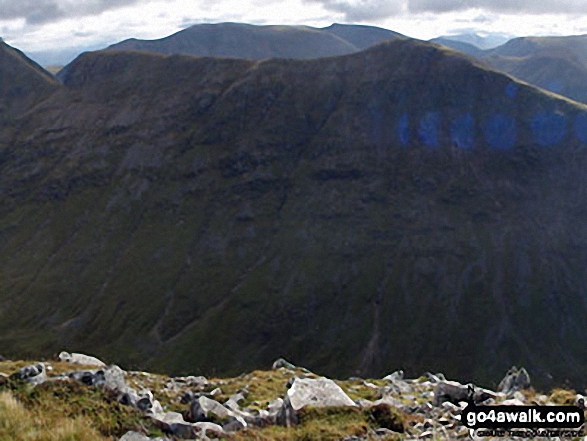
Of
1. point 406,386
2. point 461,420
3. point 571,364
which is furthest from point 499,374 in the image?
point 461,420

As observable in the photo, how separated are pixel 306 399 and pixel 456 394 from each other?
28.2 ft

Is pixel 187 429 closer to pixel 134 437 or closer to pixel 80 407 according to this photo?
pixel 134 437

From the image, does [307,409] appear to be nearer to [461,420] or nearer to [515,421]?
[461,420]

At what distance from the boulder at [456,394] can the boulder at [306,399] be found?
5.46 m

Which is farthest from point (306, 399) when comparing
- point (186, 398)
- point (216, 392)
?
point (216, 392)

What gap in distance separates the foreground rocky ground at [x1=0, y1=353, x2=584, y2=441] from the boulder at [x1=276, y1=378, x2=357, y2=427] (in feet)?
0.14

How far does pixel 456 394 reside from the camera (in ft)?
85.3

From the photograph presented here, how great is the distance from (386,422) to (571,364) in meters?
210

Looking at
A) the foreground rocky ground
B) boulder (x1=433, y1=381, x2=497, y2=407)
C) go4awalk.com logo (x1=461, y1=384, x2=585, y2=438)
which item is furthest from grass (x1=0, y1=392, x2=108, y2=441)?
boulder (x1=433, y1=381, x2=497, y2=407)

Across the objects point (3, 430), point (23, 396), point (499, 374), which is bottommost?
point (499, 374)

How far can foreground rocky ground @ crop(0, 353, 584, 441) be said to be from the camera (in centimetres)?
1653

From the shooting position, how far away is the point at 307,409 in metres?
21.2

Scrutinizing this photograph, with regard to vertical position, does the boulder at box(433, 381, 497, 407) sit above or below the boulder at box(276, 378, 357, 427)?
below

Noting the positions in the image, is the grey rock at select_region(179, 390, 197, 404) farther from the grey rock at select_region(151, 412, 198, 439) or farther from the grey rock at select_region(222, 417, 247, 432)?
the grey rock at select_region(151, 412, 198, 439)
